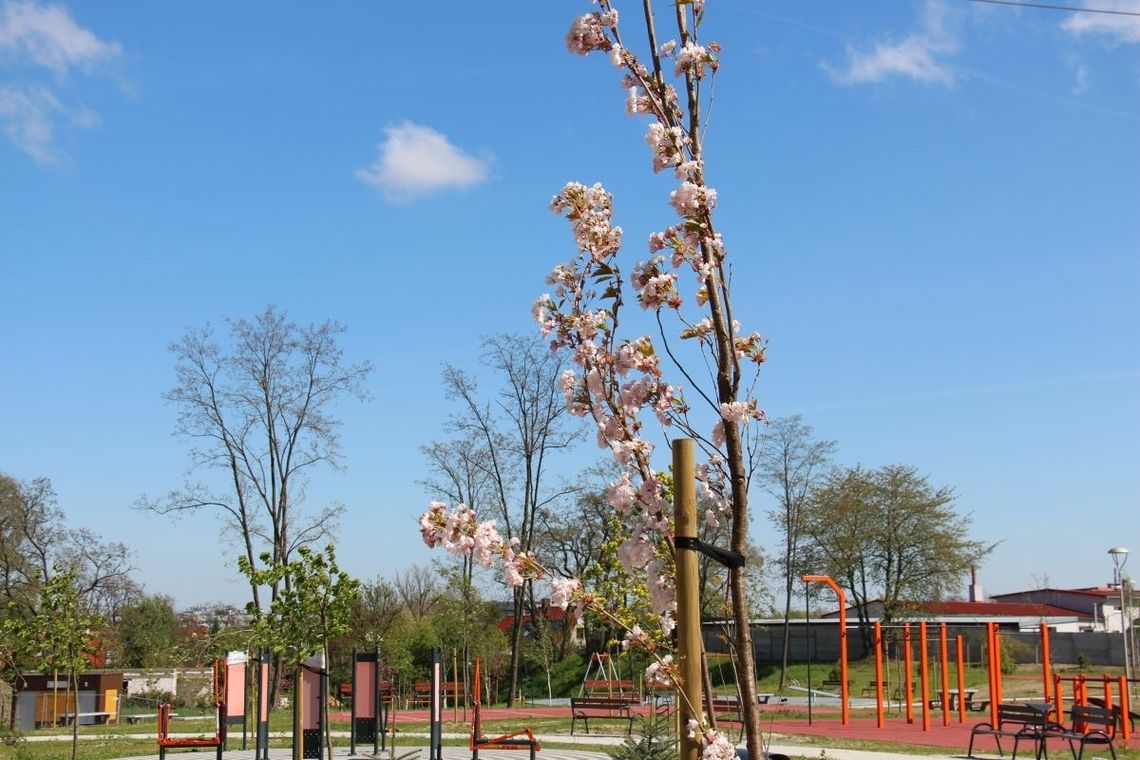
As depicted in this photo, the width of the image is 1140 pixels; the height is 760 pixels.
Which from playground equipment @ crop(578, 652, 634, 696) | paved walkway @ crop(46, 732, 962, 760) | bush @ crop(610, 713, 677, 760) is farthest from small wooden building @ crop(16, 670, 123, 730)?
bush @ crop(610, 713, 677, 760)

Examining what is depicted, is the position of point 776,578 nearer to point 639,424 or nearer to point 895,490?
point 895,490

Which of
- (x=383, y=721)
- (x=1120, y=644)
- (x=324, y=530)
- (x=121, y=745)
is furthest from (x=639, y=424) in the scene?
(x=1120, y=644)

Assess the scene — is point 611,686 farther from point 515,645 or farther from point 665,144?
point 665,144

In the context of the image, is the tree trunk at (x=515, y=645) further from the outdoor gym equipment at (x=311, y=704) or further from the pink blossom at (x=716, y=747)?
the pink blossom at (x=716, y=747)

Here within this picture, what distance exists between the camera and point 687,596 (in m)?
3.82

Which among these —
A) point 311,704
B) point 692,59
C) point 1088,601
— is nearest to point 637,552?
point 692,59

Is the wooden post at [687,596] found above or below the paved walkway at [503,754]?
above

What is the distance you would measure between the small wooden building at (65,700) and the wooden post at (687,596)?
97.3ft

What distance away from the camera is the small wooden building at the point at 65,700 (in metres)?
31.1

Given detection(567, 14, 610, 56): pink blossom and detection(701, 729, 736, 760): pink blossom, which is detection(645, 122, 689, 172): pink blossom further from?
detection(701, 729, 736, 760): pink blossom

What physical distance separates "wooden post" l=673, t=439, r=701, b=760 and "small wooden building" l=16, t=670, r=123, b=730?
2966cm

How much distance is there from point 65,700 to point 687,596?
33348 mm

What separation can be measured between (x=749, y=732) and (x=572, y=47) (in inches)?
101

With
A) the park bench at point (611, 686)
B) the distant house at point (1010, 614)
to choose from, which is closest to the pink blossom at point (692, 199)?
the park bench at point (611, 686)
